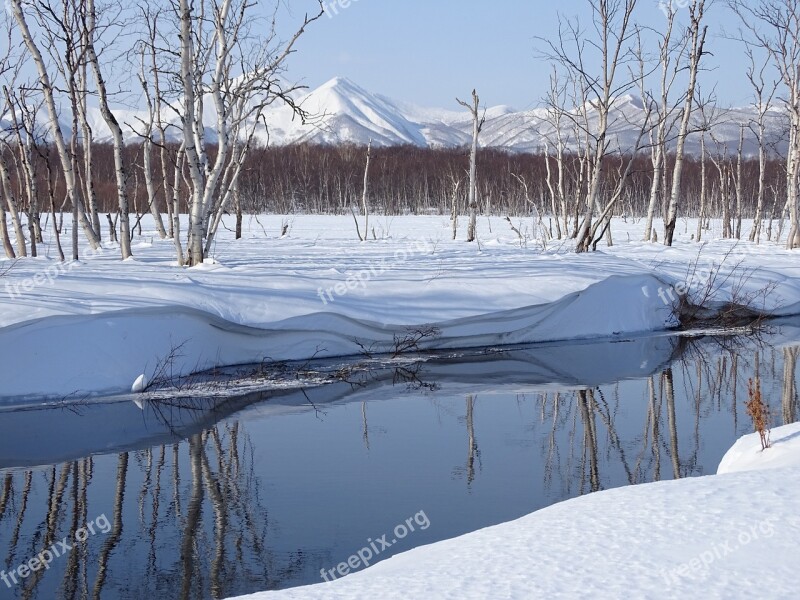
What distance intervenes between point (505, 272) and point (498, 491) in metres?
6.41

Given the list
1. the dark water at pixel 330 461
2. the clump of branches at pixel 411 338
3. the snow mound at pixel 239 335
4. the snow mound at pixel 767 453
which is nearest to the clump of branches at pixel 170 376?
the snow mound at pixel 239 335

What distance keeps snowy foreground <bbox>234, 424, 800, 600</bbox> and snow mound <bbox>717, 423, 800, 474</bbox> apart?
48 cm

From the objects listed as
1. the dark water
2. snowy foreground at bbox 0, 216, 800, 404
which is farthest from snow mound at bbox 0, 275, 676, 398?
the dark water

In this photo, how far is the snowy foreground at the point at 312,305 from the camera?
8.36 metres

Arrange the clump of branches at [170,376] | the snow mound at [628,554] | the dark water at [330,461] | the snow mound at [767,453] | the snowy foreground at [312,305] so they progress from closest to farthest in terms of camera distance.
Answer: the snow mound at [628,554] → the dark water at [330,461] → the snow mound at [767,453] → the snowy foreground at [312,305] → the clump of branches at [170,376]

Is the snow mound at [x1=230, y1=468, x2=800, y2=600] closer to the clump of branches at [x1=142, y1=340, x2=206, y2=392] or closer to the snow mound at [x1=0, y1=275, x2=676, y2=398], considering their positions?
the clump of branches at [x1=142, y1=340, x2=206, y2=392]

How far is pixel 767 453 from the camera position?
Result: 5285 mm

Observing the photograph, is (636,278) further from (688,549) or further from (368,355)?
(688,549)

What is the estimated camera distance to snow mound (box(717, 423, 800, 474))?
503 cm

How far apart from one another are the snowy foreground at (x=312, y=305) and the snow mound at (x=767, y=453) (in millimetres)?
5169

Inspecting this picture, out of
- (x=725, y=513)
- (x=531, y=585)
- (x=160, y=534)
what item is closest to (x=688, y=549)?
(x=725, y=513)

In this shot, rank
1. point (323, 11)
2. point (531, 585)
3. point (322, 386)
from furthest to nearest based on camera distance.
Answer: point (323, 11) < point (322, 386) < point (531, 585)

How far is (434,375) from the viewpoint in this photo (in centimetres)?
947

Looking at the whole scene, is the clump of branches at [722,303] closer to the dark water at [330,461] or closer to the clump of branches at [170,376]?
the dark water at [330,461]
